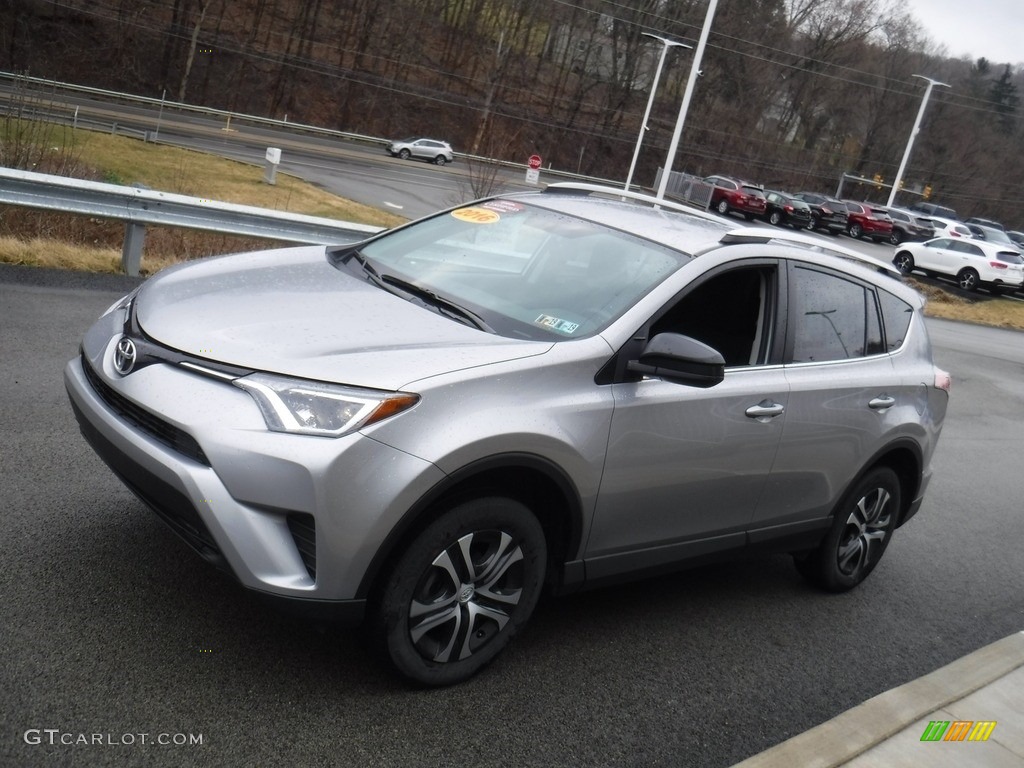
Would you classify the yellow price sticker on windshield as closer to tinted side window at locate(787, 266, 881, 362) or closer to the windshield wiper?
the windshield wiper

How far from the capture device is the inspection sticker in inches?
165

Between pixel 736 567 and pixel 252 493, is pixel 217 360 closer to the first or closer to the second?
pixel 252 493

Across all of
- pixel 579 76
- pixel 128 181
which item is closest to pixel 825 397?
pixel 128 181

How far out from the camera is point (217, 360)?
3.60 meters

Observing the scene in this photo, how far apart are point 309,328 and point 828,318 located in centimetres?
270

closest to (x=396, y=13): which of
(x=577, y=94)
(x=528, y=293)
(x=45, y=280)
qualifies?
(x=577, y=94)

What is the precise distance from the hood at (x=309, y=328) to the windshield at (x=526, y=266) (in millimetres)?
227

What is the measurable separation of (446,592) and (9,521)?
203 cm

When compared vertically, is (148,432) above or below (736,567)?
above

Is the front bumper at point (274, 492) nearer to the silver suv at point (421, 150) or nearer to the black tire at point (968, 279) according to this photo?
the black tire at point (968, 279)

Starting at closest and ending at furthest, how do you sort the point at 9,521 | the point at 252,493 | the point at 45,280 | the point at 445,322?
the point at 252,493, the point at 445,322, the point at 9,521, the point at 45,280

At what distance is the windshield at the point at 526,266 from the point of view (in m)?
4.30

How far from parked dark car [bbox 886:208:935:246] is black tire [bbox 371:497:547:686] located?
182 ft

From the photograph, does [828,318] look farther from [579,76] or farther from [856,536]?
[579,76]
